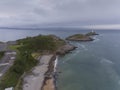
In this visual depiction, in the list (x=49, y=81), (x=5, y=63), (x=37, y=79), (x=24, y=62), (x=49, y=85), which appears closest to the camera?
(x=49, y=85)

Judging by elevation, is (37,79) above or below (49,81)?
above

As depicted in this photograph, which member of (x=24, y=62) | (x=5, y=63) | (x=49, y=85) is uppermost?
(x=5, y=63)

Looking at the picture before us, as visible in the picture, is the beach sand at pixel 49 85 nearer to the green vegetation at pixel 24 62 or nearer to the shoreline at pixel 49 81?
the shoreline at pixel 49 81

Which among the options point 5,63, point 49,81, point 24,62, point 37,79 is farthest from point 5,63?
point 49,81

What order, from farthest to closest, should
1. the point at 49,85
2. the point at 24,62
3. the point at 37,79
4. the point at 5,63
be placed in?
the point at 24,62 → the point at 5,63 → the point at 37,79 → the point at 49,85

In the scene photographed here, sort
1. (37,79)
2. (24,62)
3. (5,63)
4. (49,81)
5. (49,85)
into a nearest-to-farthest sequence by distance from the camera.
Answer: (49,85)
(49,81)
(37,79)
(5,63)
(24,62)

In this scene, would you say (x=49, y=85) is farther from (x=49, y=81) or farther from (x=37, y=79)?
(x=37, y=79)

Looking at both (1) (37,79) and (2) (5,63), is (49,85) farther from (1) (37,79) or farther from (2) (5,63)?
(2) (5,63)

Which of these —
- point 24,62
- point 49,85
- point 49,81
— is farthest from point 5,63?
point 49,85

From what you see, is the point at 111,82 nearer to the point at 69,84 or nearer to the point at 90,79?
the point at 90,79

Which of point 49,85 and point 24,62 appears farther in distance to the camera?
point 24,62

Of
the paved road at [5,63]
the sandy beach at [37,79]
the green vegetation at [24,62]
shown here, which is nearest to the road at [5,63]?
the paved road at [5,63]

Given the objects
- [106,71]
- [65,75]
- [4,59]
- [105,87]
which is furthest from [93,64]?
[4,59]
